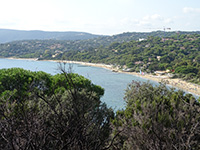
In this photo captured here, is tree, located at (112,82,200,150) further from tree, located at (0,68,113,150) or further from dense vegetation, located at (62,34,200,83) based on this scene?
dense vegetation, located at (62,34,200,83)

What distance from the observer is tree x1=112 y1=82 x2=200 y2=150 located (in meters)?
5.49

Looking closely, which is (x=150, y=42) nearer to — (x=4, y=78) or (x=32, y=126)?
(x=4, y=78)

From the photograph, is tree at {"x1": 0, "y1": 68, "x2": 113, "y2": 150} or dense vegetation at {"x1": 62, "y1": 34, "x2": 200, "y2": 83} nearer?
tree at {"x1": 0, "y1": 68, "x2": 113, "y2": 150}

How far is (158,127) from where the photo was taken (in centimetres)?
595

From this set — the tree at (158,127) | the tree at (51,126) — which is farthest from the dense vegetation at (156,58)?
the tree at (51,126)

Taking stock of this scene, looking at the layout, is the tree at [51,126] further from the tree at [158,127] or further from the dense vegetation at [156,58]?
the dense vegetation at [156,58]

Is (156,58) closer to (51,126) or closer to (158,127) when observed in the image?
(158,127)

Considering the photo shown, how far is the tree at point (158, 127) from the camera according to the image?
18.0ft

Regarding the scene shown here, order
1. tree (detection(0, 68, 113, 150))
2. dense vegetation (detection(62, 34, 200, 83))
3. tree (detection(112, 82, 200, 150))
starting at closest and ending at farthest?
tree (detection(0, 68, 113, 150)) → tree (detection(112, 82, 200, 150)) → dense vegetation (detection(62, 34, 200, 83))

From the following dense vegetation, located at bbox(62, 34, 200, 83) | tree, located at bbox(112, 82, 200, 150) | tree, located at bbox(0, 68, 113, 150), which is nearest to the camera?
tree, located at bbox(0, 68, 113, 150)

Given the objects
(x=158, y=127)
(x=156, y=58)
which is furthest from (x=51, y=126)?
(x=156, y=58)

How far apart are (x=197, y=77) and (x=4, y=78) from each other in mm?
48482

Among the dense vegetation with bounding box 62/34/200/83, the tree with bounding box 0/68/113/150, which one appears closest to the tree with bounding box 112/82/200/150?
the tree with bounding box 0/68/113/150

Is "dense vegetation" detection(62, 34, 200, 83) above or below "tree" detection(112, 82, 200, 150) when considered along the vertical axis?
below
